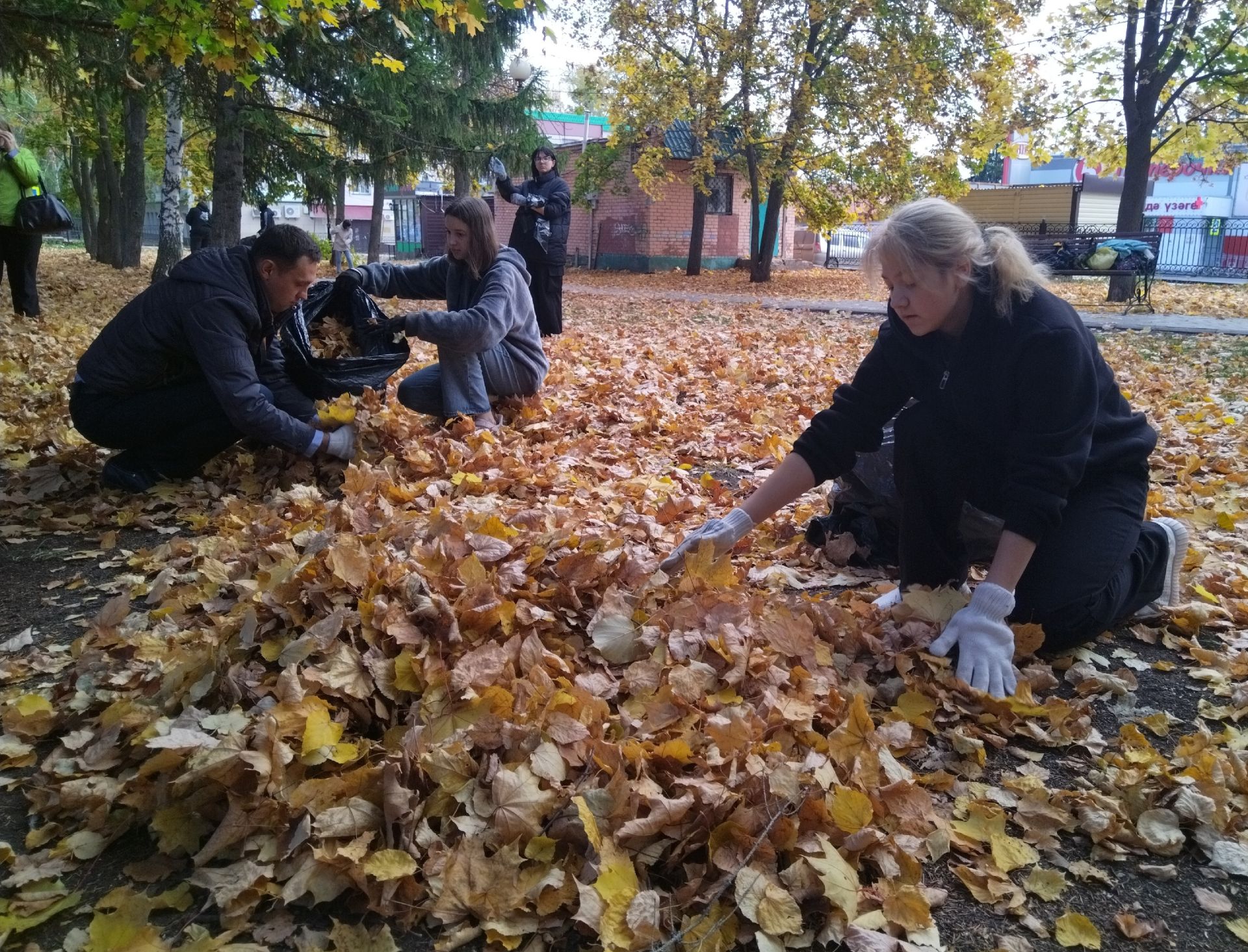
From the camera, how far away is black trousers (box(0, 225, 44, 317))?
789 centimetres

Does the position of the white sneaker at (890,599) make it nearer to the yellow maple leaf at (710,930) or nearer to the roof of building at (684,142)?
the yellow maple leaf at (710,930)

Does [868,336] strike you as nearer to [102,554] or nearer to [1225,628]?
[1225,628]

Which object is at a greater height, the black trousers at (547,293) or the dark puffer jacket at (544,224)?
the dark puffer jacket at (544,224)

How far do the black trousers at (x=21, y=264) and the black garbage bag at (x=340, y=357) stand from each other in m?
4.97

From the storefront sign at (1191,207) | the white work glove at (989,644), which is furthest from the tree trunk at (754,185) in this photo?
the storefront sign at (1191,207)

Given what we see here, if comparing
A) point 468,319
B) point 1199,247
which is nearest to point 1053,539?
Result: point 468,319

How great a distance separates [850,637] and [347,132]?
1105cm

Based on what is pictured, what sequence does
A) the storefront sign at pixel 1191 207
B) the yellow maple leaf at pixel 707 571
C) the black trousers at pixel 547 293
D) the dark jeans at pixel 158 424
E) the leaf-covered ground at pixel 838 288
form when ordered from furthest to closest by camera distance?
the storefront sign at pixel 1191 207
the leaf-covered ground at pixel 838 288
the black trousers at pixel 547 293
the dark jeans at pixel 158 424
the yellow maple leaf at pixel 707 571

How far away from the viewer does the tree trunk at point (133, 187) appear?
50.8ft

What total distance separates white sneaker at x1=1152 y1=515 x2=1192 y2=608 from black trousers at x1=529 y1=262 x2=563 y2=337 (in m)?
5.75

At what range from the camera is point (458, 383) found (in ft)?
14.4

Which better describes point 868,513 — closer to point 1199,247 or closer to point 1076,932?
point 1076,932

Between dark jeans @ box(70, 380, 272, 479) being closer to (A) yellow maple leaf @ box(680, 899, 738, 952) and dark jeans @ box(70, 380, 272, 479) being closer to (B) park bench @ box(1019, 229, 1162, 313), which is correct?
(A) yellow maple leaf @ box(680, 899, 738, 952)

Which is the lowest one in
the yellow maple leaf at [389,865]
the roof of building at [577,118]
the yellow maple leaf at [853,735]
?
the yellow maple leaf at [389,865]
